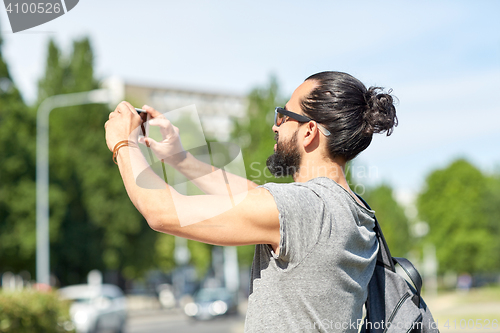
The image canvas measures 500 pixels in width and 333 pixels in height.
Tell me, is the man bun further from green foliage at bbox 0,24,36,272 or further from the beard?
green foliage at bbox 0,24,36,272

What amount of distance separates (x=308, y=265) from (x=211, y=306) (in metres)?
25.2

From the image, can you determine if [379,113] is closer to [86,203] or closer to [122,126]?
[122,126]

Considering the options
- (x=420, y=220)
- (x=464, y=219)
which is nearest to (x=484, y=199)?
(x=464, y=219)

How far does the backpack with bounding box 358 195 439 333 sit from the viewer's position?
188cm

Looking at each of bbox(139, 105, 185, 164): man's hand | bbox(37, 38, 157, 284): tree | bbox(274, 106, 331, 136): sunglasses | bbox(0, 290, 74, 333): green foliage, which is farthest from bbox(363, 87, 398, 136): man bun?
bbox(37, 38, 157, 284): tree

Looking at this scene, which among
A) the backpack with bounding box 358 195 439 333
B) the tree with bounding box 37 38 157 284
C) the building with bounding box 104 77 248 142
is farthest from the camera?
the building with bounding box 104 77 248 142

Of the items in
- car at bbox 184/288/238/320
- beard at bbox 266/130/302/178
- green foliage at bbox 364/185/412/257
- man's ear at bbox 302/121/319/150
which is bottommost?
green foliage at bbox 364/185/412/257

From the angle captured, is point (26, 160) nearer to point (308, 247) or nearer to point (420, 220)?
point (308, 247)

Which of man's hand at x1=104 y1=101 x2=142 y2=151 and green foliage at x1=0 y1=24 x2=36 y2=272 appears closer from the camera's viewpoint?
man's hand at x1=104 y1=101 x2=142 y2=151

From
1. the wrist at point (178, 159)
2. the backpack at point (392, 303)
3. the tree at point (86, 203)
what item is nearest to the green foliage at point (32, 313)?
the wrist at point (178, 159)

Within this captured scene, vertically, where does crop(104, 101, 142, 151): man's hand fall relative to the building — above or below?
above

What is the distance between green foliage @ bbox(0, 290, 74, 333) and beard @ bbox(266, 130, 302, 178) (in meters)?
6.60

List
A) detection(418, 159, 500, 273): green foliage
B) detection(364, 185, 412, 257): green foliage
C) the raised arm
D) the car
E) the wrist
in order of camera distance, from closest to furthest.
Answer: the raised arm
the wrist
the car
detection(418, 159, 500, 273): green foliage
detection(364, 185, 412, 257): green foliage

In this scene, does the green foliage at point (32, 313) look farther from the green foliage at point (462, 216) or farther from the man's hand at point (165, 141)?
the green foliage at point (462, 216)
